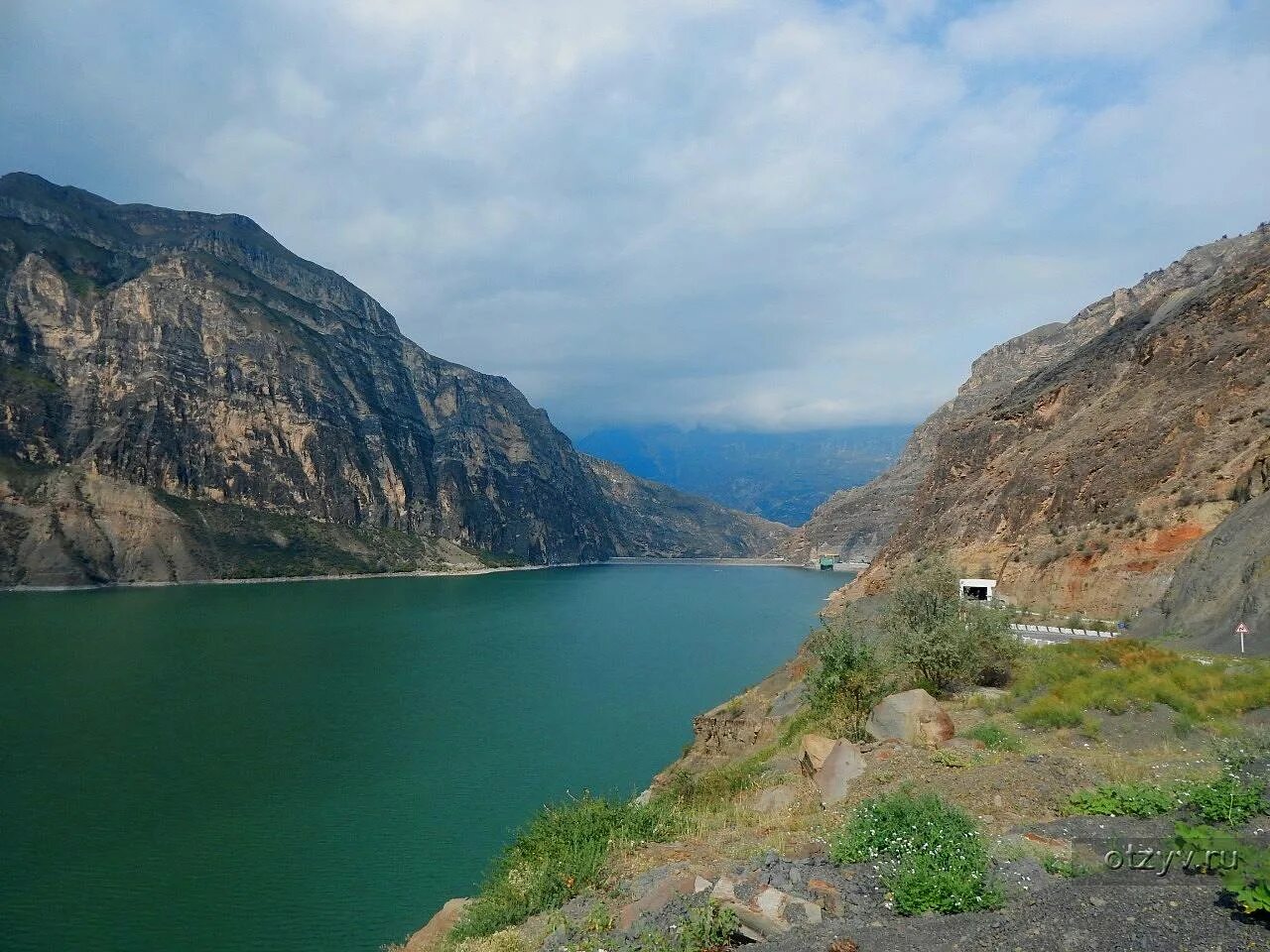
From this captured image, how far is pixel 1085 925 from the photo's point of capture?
243 inches

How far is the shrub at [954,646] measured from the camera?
1953 centimetres

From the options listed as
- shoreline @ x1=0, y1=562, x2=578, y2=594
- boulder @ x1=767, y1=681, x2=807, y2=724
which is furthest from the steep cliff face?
shoreline @ x1=0, y1=562, x2=578, y2=594

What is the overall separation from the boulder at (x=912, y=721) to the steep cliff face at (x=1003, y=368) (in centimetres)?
5575

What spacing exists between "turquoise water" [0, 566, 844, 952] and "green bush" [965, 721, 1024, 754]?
15.4 meters

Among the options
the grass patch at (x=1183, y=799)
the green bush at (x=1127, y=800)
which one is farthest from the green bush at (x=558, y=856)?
the grass patch at (x=1183, y=799)

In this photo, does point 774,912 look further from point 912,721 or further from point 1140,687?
point 1140,687

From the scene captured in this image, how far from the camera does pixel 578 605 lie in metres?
108

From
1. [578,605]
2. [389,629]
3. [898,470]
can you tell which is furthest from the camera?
[898,470]

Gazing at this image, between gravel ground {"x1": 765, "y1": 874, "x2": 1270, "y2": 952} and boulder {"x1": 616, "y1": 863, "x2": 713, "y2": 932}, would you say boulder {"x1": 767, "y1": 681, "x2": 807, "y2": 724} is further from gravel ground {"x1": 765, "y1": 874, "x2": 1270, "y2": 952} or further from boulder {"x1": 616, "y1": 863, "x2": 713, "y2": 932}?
gravel ground {"x1": 765, "y1": 874, "x2": 1270, "y2": 952}

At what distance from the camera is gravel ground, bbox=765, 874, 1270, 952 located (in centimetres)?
572

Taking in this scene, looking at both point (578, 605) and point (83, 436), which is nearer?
point (578, 605)

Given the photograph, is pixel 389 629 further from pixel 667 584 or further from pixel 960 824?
pixel 667 584

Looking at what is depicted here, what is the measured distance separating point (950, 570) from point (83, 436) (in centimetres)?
16123

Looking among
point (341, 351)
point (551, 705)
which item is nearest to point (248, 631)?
point (551, 705)
